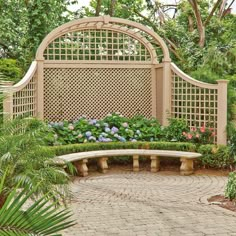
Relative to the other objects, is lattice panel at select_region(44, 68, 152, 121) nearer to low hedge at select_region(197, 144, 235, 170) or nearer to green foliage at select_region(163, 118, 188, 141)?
green foliage at select_region(163, 118, 188, 141)

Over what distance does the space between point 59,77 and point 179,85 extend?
8.69 ft

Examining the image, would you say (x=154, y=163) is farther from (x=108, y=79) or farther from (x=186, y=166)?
(x=108, y=79)

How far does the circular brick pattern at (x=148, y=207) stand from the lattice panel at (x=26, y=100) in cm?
174

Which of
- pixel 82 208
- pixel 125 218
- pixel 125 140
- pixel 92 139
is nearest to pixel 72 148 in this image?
pixel 92 139

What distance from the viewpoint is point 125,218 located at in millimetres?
4273

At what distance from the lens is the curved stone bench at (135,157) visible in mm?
7203

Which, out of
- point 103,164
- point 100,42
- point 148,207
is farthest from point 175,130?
point 148,207

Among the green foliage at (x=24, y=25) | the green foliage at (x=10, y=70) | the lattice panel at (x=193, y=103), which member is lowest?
the lattice panel at (x=193, y=103)

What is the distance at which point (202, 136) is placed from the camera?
7.97m

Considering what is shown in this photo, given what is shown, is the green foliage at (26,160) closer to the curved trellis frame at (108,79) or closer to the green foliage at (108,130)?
the green foliage at (108,130)

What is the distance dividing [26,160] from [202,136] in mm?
4879

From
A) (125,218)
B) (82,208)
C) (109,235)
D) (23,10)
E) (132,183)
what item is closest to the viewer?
→ (109,235)

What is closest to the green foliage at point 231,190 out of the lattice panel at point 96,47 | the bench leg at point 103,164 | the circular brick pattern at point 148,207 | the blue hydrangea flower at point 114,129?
the circular brick pattern at point 148,207

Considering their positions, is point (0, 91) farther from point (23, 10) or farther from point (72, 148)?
point (23, 10)
